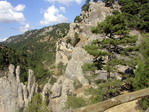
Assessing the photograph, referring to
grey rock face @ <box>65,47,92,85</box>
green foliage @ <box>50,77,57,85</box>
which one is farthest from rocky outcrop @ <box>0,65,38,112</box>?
green foliage @ <box>50,77,57,85</box>

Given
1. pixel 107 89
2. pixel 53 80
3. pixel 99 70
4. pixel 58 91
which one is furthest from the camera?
pixel 53 80

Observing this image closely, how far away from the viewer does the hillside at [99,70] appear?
56.6ft

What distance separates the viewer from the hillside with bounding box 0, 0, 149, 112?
680 inches

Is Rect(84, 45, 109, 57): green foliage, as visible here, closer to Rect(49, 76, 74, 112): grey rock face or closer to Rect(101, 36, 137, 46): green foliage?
Rect(101, 36, 137, 46): green foliage

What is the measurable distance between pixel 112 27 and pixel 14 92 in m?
35.3

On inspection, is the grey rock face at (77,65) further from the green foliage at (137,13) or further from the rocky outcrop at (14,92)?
the green foliage at (137,13)

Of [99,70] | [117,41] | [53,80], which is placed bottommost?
[53,80]

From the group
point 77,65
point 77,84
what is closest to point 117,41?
point 77,84

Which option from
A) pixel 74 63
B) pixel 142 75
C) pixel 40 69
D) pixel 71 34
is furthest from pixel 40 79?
pixel 142 75

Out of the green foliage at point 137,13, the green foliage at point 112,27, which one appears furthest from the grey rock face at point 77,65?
the green foliage at point 112,27

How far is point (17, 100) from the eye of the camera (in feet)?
156

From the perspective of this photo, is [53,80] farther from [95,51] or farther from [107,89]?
[95,51]

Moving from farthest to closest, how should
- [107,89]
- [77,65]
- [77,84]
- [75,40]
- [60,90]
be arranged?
[75,40], [77,65], [77,84], [60,90], [107,89]

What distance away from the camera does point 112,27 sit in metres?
19.9
